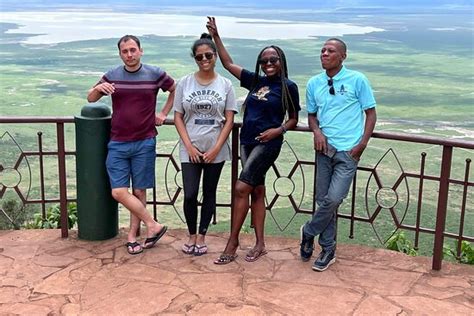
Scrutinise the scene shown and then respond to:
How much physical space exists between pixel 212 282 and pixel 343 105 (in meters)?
1.26

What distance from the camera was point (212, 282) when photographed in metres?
3.78

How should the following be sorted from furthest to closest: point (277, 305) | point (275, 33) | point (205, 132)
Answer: point (275, 33) → point (205, 132) → point (277, 305)

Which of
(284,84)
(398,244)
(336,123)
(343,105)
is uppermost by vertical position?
(284,84)

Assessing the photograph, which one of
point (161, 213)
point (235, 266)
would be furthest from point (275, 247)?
point (161, 213)

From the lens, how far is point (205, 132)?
3914 mm

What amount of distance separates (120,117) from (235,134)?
784 mm

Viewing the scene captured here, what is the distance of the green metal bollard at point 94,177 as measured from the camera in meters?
4.21

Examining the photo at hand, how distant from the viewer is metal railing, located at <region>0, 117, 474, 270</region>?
4078 mm

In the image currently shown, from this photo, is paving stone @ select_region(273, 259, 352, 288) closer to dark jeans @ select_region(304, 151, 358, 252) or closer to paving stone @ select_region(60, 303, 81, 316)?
dark jeans @ select_region(304, 151, 358, 252)

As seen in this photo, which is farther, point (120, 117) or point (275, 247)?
point (275, 247)

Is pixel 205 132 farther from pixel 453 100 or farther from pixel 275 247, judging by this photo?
pixel 453 100

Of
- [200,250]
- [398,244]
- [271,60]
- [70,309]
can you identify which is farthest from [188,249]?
[398,244]

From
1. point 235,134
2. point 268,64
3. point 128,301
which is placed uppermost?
point 268,64

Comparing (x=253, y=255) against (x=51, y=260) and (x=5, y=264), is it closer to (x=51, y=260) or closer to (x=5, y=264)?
(x=51, y=260)
